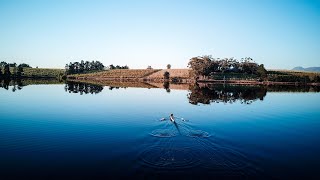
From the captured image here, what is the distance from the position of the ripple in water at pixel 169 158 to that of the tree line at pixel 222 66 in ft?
425

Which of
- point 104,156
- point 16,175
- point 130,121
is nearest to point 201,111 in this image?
point 130,121

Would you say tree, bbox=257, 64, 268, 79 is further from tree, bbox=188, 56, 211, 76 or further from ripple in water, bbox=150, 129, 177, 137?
ripple in water, bbox=150, 129, 177, 137

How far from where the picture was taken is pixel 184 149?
864 inches

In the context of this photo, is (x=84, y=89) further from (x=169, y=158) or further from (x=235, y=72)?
(x=235, y=72)

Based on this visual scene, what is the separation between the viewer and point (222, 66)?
16412 centimetres

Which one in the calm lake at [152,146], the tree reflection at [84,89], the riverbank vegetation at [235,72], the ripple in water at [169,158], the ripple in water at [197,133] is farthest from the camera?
the riverbank vegetation at [235,72]

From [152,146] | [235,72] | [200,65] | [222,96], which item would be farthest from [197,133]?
[235,72]

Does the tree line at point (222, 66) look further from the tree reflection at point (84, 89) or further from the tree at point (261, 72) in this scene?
the tree reflection at point (84, 89)

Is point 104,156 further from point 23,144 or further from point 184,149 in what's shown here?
point 23,144

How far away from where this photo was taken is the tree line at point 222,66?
14900 cm

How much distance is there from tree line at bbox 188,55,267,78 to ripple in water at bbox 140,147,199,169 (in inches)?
5103

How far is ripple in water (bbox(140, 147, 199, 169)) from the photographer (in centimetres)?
1795

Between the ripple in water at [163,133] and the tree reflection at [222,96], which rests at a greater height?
the tree reflection at [222,96]

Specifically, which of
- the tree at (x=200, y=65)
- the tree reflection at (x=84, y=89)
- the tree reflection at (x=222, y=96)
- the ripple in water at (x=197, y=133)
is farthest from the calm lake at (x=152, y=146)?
the tree at (x=200, y=65)
